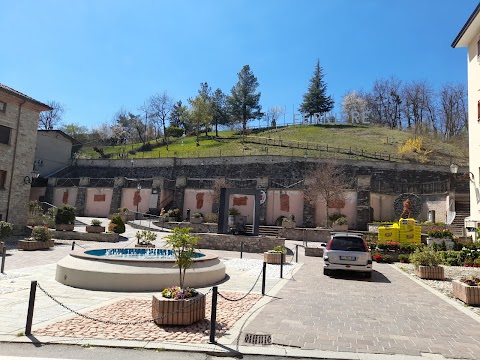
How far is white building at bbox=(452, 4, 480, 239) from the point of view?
21672 mm

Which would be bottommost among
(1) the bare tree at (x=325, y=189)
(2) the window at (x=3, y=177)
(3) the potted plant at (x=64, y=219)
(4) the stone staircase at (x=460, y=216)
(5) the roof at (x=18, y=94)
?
(3) the potted plant at (x=64, y=219)

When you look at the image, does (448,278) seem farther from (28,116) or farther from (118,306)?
(28,116)

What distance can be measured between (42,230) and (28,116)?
10.8m

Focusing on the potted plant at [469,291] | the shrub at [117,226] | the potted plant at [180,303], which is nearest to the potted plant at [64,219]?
the shrub at [117,226]

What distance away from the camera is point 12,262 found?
41.7ft

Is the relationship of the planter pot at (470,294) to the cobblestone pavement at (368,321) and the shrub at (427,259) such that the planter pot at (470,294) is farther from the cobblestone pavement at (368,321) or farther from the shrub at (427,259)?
the shrub at (427,259)

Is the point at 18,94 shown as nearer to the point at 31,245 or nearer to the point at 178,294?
the point at 31,245

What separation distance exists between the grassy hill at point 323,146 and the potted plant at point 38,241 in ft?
110

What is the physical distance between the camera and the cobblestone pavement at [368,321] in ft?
17.6

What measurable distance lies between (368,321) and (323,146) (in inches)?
1902

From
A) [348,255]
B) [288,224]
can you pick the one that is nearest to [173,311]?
[348,255]

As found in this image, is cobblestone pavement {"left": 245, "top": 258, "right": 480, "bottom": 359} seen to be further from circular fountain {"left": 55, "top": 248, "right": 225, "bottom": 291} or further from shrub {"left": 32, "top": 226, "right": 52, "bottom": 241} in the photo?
shrub {"left": 32, "top": 226, "right": 52, "bottom": 241}

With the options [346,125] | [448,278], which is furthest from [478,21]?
[346,125]

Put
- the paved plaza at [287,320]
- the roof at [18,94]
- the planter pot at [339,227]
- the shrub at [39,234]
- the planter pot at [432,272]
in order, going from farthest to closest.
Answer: the planter pot at [339,227] < the roof at [18,94] < the shrub at [39,234] < the planter pot at [432,272] < the paved plaza at [287,320]
